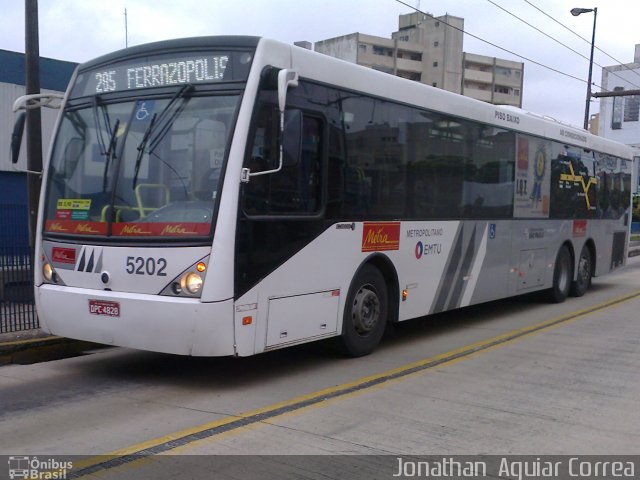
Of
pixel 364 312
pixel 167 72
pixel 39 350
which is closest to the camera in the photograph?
pixel 167 72

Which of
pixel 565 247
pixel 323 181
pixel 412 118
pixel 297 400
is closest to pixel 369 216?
pixel 323 181

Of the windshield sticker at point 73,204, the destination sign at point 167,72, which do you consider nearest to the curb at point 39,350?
the windshield sticker at point 73,204

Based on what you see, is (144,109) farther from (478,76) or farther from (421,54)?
(478,76)

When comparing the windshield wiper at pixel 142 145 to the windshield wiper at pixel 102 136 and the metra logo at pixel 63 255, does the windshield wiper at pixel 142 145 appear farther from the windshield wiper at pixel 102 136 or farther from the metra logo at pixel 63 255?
the metra logo at pixel 63 255

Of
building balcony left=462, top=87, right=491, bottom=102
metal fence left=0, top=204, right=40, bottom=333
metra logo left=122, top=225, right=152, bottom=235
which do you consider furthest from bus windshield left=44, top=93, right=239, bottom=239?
building balcony left=462, top=87, right=491, bottom=102

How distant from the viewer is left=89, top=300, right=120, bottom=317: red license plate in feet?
22.2

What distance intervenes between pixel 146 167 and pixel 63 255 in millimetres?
1384

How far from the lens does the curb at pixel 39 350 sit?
328 inches

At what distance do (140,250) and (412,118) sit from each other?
4075 mm

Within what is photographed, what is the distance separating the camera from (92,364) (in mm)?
8172

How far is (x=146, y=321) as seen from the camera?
6574 millimetres

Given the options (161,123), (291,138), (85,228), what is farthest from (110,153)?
(291,138)

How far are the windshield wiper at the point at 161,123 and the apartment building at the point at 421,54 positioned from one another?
80515 mm

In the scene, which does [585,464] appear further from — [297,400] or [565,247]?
[565,247]
